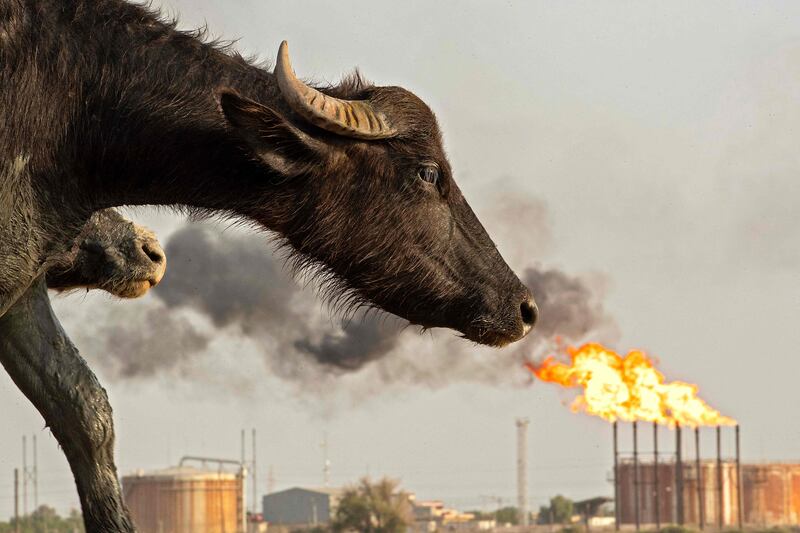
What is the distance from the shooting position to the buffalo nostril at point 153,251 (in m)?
Answer: 6.59

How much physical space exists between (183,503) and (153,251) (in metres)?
86.0

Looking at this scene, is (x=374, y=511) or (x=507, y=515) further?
(x=507, y=515)

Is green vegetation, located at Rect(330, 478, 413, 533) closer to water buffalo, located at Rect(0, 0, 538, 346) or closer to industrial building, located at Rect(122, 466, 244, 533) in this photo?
industrial building, located at Rect(122, 466, 244, 533)

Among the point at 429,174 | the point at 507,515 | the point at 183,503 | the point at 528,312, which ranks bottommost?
the point at 507,515

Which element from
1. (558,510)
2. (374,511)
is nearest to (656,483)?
(374,511)

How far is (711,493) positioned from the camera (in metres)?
84.1

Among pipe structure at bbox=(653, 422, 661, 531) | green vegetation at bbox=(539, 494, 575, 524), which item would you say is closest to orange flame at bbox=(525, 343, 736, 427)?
pipe structure at bbox=(653, 422, 661, 531)

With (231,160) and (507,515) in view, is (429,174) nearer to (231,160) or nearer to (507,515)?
(231,160)

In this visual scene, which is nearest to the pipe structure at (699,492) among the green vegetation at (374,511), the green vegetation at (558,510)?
the green vegetation at (374,511)

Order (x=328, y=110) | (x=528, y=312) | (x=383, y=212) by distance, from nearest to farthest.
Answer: (x=328, y=110), (x=383, y=212), (x=528, y=312)

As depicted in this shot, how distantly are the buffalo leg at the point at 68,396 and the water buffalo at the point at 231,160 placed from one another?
791 millimetres

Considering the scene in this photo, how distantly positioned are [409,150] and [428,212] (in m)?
0.25

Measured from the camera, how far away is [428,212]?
5.55 m

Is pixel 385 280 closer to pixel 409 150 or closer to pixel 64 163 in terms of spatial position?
pixel 409 150
